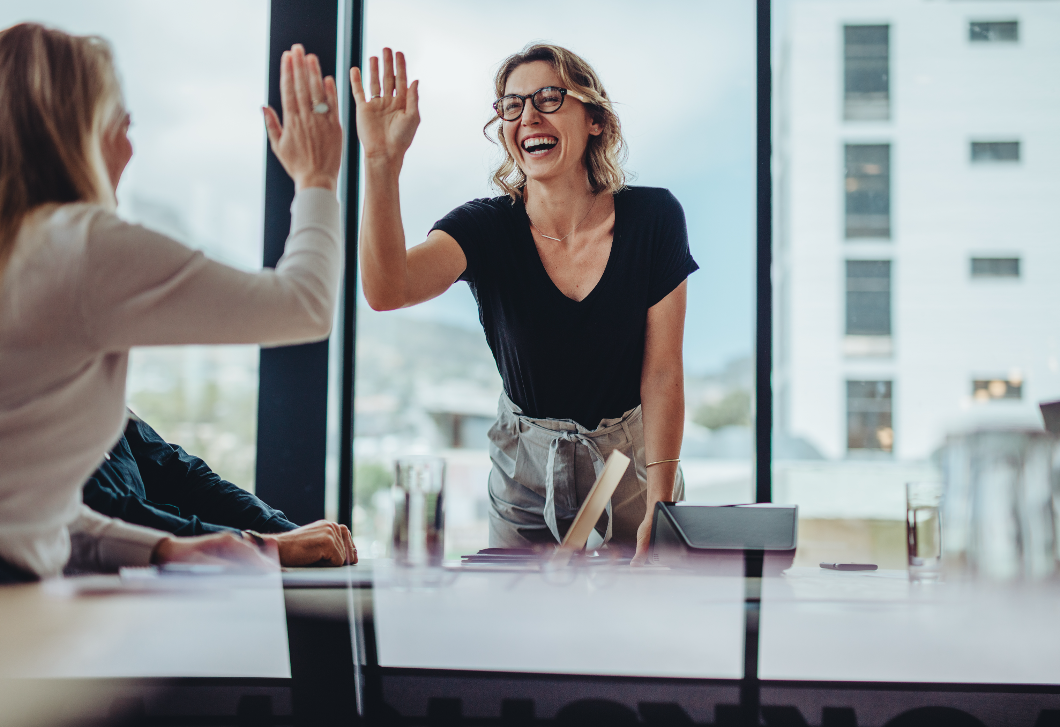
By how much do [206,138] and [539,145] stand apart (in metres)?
1.17

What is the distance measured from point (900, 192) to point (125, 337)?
367 centimetres

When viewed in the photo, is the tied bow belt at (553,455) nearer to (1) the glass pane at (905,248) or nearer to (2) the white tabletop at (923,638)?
(2) the white tabletop at (923,638)

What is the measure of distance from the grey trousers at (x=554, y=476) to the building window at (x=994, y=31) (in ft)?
8.98

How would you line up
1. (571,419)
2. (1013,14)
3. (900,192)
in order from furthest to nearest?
(900,192)
(1013,14)
(571,419)

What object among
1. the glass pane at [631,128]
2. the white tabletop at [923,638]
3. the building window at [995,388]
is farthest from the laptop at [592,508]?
the building window at [995,388]

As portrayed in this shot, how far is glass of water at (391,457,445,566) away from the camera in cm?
102

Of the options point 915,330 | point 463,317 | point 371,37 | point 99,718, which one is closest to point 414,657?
point 99,718

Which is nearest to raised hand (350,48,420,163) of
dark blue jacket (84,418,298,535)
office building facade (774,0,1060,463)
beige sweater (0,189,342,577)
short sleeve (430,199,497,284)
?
short sleeve (430,199,497,284)

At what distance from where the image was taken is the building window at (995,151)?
3.32 metres

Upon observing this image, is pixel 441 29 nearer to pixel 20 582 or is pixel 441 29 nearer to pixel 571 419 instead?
pixel 571 419

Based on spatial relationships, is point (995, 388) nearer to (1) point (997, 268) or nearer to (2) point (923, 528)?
(1) point (997, 268)

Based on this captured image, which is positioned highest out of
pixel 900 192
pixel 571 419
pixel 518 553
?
pixel 900 192

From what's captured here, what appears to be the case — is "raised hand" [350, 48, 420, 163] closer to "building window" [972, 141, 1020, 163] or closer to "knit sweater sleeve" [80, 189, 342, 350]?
"knit sweater sleeve" [80, 189, 342, 350]

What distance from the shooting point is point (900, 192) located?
3.68m
